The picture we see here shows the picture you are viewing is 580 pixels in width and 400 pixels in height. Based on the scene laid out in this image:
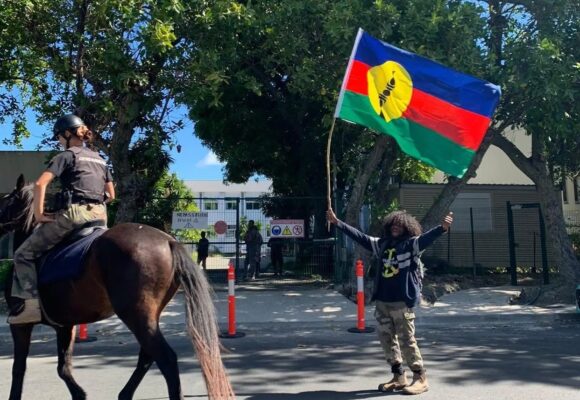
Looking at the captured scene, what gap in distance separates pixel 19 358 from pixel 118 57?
23.9 ft

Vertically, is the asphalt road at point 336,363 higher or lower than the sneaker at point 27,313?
lower

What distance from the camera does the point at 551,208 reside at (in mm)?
12719

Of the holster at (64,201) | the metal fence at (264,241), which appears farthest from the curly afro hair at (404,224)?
the metal fence at (264,241)

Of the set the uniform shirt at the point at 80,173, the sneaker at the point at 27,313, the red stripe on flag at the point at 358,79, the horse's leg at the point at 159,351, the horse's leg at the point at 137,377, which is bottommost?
the horse's leg at the point at 137,377

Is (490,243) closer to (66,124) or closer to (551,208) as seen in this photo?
(551,208)

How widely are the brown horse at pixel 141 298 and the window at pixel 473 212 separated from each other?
16300mm

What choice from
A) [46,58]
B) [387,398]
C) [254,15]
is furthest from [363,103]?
[46,58]

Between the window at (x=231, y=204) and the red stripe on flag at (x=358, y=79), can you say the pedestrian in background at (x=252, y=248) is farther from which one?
the red stripe on flag at (x=358, y=79)

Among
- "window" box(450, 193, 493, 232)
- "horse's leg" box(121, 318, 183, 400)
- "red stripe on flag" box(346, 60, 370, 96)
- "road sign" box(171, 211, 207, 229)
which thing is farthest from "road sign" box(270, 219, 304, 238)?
"horse's leg" box(121, 318, 183, 400)

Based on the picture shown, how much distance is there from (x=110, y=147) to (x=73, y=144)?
7882 mm

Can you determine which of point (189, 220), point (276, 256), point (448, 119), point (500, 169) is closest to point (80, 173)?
point (448, 119)

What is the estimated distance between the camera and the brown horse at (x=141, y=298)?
4.19 metres

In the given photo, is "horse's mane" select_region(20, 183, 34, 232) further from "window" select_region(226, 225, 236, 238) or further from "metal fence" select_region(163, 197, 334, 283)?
"window" select_region(226, 225, 236, 238)

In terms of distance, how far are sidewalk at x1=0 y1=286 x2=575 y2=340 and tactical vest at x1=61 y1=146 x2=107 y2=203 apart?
516 centimetres
